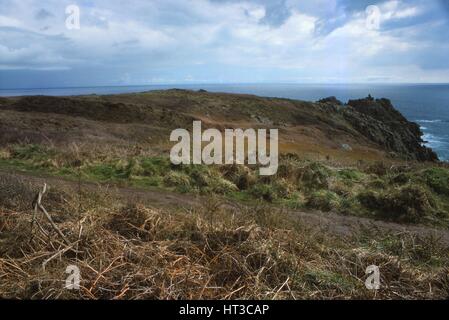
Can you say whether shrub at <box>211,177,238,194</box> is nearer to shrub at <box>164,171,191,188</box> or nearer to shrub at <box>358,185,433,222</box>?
shrub at <box>164,171,191,188</box>

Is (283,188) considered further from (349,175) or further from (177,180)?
(349,175)

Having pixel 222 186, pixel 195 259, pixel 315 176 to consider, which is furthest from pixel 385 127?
pixel 195 259

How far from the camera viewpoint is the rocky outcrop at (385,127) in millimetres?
47363

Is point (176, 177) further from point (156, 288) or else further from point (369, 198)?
point (156, 288)

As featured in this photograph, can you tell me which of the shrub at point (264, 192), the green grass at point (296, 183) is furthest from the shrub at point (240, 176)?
the shrub at point (264, 192)

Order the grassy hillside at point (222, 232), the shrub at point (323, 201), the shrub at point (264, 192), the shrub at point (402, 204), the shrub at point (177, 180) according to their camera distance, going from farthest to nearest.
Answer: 1. the shrub at point (177, 180)
2. the shrub at point (264, 192)
3. the shrub at point (323, 201)
4. the shrub at point (402, 204)
5. the grassy hillside at point (222, 232)

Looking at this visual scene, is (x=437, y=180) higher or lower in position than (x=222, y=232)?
lower

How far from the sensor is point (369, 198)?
9992 millimetres

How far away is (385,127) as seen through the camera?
54312mm

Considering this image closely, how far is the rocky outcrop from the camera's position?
4736 centimetres

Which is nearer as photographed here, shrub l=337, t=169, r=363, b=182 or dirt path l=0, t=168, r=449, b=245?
dirt path l=0, t=168, r=449, b=245

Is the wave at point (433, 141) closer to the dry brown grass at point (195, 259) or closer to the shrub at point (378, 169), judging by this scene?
the shrub at point (378, 169)

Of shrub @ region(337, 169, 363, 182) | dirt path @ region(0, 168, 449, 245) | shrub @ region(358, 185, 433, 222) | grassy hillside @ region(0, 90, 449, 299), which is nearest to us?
grassy hillside @ region(0, 90, 449, 299)

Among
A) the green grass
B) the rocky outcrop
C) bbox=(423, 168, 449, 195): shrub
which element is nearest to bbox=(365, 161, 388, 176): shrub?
the green grass
